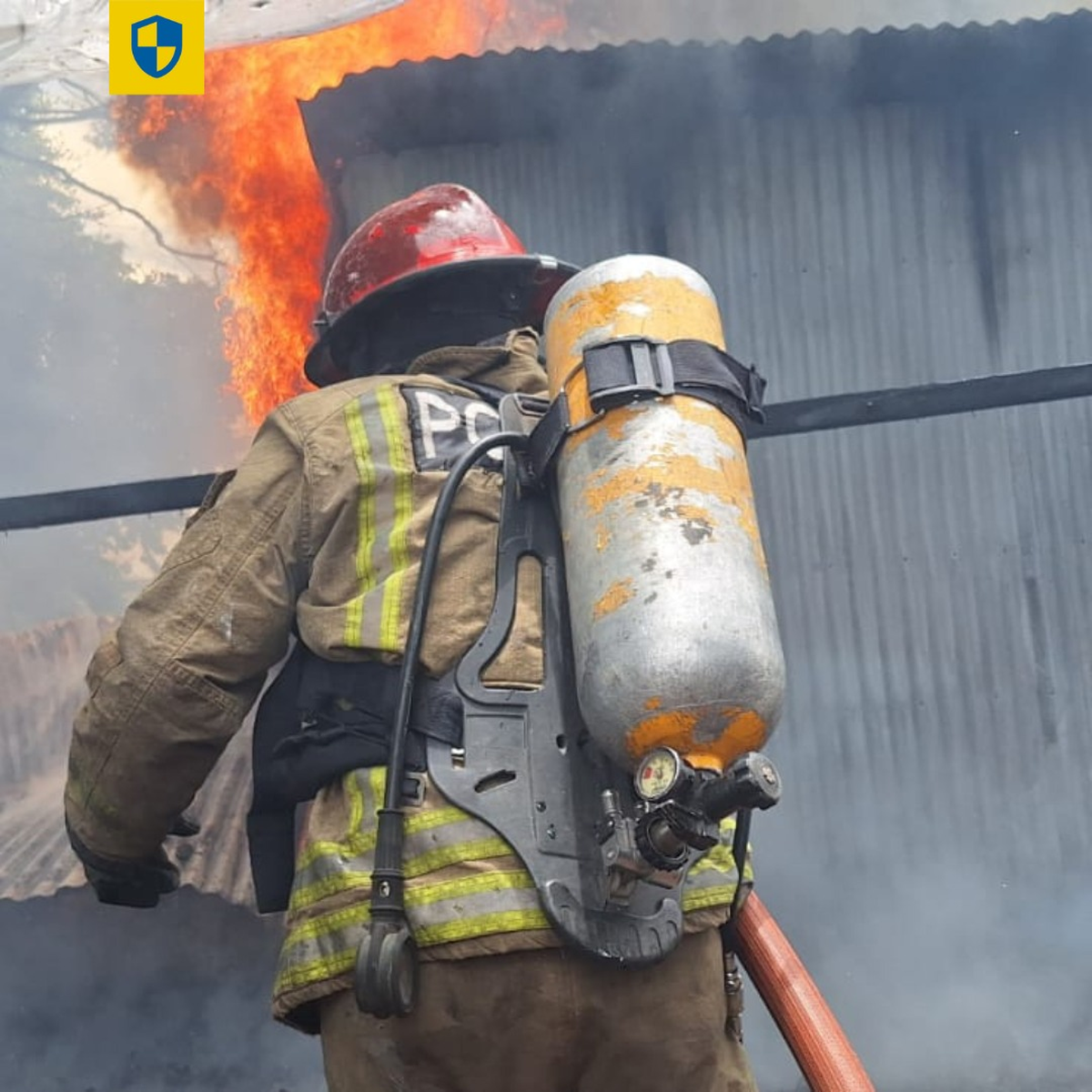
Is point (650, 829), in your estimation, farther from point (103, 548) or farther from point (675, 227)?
point (103, 548)

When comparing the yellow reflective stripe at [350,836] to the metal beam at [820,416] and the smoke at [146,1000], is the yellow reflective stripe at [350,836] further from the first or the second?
the smoke at [146,1000]

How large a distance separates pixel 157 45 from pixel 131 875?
4461 mm

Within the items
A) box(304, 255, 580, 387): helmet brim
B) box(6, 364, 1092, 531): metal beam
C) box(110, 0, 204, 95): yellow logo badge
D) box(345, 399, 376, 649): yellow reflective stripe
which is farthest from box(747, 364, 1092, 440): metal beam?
box(110, 0, 204, 95): yellow logo badge

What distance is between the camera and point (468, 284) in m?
2.99

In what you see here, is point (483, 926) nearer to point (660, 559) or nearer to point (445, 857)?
point (445, 857)

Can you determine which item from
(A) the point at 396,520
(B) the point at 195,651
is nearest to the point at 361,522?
(A) the point at 396,520

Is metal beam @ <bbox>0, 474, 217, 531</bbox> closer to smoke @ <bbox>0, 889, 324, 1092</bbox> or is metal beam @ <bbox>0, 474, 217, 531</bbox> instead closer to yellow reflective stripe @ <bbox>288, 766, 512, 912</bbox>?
smoke @ <bbox>0, 889, 324, 1092</bbox>

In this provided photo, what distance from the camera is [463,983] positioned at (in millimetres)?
2227

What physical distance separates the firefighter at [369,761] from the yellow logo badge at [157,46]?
3.92 m

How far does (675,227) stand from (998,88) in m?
1.39

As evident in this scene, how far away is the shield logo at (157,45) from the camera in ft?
19.7

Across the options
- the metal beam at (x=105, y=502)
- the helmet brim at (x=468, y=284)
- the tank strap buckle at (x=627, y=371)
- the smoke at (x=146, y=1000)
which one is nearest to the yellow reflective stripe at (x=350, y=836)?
the tank strap buckle at (x=627, y=371)

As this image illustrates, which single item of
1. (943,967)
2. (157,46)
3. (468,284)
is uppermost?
(157,46)

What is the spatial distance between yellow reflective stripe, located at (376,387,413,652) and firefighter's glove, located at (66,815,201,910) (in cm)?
63
